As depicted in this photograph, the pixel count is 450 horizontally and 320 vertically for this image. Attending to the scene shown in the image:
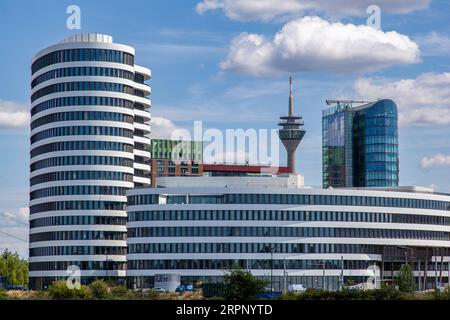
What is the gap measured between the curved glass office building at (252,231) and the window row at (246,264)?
173 mm

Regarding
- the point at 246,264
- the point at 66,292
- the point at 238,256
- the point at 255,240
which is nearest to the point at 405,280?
the point at 255,240

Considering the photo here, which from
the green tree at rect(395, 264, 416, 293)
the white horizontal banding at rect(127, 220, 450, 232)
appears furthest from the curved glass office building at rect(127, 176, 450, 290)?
the green tree at rect(395, 264, 416, 293)

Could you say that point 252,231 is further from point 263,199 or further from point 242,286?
point 242,286

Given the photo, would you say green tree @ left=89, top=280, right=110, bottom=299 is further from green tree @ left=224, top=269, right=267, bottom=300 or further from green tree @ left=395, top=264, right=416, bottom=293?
green tree @ left=395, top=264, right=416, bottom=293

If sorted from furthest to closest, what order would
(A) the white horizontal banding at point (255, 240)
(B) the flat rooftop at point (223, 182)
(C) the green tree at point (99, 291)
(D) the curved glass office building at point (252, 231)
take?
(B) the flat rooftop at point (223, 182) → (D) the curved glass office building at point (252, 231) → (A) the white horizontal banding at point (255, 240) → (C) the green tree at point (99, 291)

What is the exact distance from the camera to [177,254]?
188m

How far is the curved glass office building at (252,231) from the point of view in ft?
615

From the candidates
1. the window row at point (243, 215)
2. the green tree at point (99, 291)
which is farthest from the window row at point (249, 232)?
the green tree at point (99, 291)

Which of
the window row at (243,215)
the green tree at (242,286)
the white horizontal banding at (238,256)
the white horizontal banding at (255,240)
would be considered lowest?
the green tree at (242,286)

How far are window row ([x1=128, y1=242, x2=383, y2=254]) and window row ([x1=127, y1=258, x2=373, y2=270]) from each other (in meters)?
1.78

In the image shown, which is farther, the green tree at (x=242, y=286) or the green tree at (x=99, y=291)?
the green tree at (x=99, y=291)

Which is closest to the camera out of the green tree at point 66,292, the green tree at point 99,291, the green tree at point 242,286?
the green tree at point 242,286

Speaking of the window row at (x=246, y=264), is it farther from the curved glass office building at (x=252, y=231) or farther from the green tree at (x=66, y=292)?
the green tree at (x=66, y=292)
